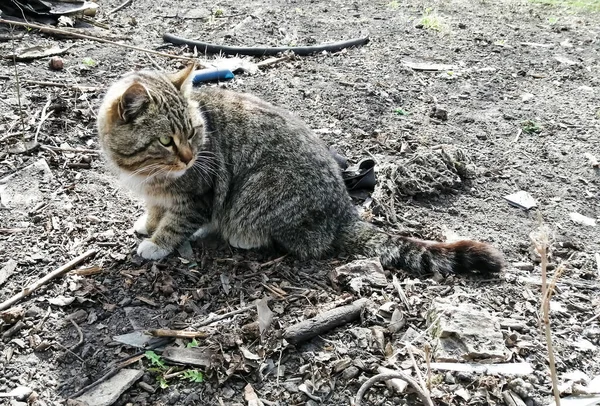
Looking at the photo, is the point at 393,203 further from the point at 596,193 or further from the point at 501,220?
the point at 596,193

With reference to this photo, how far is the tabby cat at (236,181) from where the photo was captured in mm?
3574

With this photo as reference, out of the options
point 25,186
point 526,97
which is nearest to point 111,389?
point 25,186

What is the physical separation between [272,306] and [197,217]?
1.02 m

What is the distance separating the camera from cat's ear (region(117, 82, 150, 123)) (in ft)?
11.2

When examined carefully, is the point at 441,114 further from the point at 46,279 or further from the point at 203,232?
the point at 46,279

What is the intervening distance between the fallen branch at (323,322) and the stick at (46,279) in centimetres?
156

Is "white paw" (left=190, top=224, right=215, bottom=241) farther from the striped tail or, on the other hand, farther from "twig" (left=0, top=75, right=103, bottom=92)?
"twig" (left=0, top=75, right=103, bottom=92)

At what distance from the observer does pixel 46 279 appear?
3391 millimetres

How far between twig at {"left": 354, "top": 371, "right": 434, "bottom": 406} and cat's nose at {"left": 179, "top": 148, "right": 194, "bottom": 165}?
1.90 m

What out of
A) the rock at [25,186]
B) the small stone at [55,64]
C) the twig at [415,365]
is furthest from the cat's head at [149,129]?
the small stone at [55,64]

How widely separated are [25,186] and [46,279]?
1180 millimetres

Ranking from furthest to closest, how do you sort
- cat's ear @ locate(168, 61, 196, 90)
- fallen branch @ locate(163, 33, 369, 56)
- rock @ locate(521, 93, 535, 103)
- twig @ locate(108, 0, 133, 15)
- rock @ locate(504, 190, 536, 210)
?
twig @ locate(108, 0, 133, 15)
fallen branch @ locate(163, 33, 369, 56)
rock @ locate(521, 93, 535, 103)
rock @ locate(504, 190, 536, 210)
cat's ear @ locate(168, 61, 196, 90)

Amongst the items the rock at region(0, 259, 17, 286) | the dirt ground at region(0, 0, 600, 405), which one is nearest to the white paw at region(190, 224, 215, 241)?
the dirt ground at region(0, 0, 600, 405)

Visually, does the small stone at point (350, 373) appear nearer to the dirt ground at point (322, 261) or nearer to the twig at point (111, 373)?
the dirt ground at point (322, 261)
